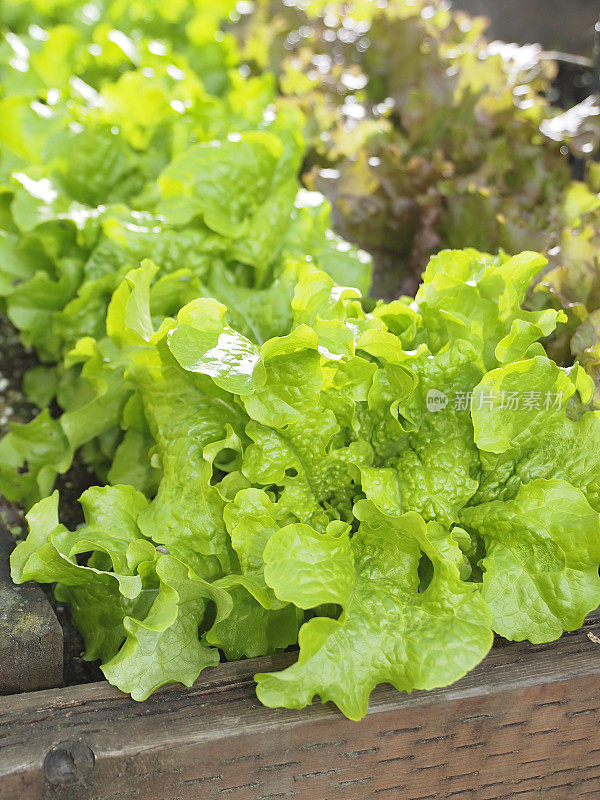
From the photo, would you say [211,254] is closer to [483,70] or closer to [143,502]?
[143,502]

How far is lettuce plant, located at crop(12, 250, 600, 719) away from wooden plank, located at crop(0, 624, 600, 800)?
5 centimetres

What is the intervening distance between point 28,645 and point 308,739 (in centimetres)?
43

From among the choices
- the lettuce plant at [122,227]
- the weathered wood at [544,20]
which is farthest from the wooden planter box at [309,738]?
the weathered wood at [544,20]

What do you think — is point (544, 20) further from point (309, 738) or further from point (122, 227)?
point (309, 738)

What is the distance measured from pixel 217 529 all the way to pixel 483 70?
5.31ft

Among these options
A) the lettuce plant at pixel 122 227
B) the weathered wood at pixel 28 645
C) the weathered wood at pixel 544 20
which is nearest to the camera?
the weathered wood at pixel 28 645

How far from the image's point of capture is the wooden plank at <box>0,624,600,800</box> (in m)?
1.05

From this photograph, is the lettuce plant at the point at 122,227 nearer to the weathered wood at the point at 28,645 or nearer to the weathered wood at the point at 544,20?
the weathered wood at the point at 28,645

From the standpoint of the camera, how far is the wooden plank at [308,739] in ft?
3.43

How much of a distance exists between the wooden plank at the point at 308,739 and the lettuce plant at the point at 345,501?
0.17ft

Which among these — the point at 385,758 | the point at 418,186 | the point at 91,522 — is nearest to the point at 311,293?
the point at 91,522

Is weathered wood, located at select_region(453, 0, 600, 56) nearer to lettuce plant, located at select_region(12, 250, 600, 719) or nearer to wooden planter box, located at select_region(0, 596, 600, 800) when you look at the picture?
lettuce plant, located at select_region(12, 250, 600, 719)

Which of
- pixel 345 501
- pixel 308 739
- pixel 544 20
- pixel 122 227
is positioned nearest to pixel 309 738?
pixel 308 739

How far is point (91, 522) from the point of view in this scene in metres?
1.25
